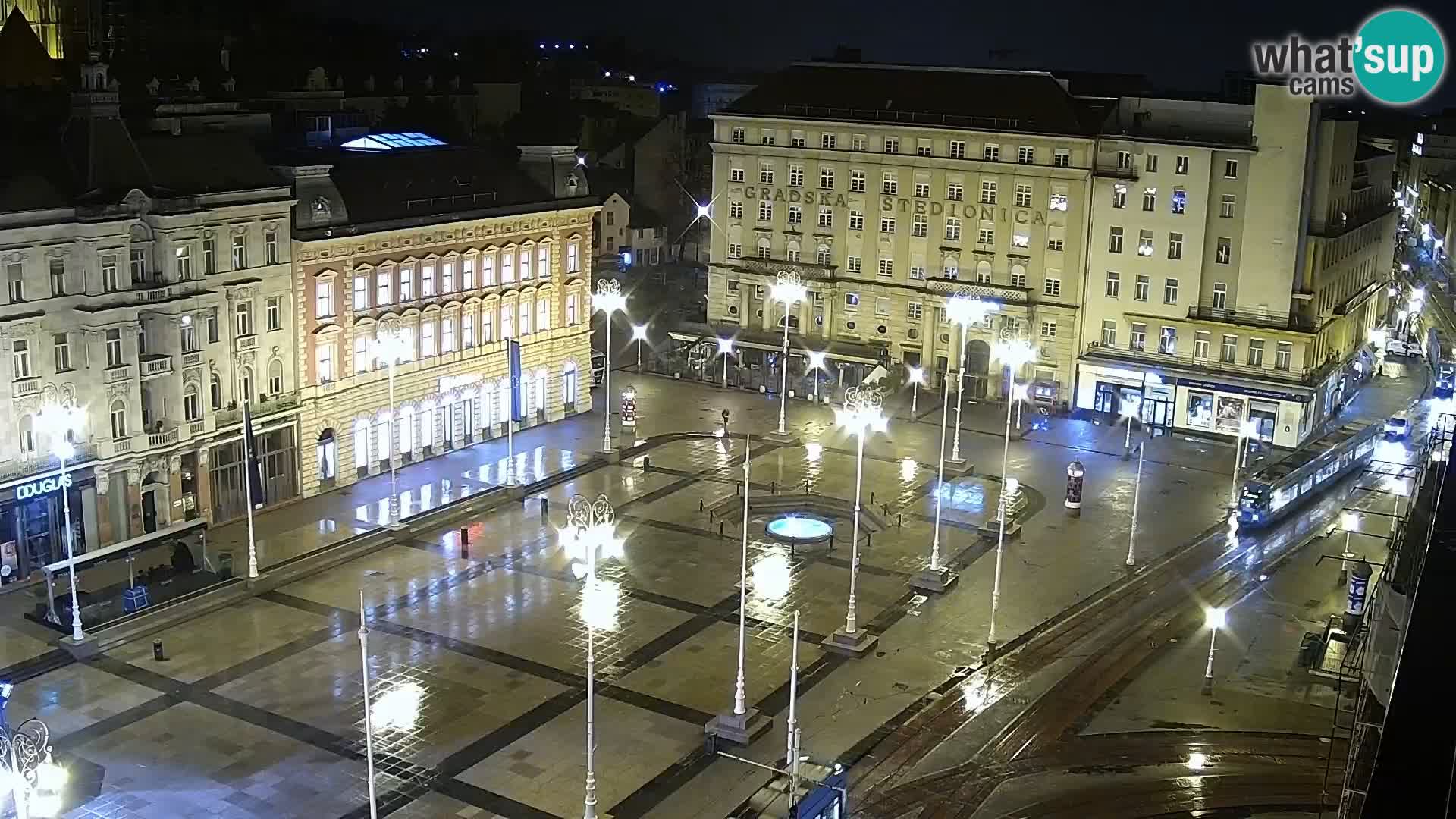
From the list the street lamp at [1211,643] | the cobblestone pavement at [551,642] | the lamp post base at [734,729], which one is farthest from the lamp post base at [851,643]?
the street lamp at [1211,643]

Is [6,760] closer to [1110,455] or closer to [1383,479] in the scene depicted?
[1110,455]

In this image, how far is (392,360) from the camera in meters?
61.8

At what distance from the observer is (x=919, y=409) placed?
3408 inches

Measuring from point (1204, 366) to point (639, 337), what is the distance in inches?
1530

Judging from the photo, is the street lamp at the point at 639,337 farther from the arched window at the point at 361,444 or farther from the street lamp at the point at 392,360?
the arched window at the point at 361,444

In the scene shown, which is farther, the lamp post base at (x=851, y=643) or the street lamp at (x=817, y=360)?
the street lamp at (x=817, y=360)

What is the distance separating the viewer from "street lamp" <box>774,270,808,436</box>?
8144 cm

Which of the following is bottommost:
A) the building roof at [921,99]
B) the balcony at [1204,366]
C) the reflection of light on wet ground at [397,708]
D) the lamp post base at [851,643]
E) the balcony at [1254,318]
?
the reflection of light on wet ground at [397,708]

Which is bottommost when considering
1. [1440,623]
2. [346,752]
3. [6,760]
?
[346,752]

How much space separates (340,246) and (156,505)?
1489 centimetres

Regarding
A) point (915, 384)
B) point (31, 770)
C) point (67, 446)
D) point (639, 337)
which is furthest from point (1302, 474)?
point (31, 770)

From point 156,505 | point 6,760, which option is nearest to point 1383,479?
point 156,505

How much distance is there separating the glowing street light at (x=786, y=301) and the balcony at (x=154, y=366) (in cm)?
3381

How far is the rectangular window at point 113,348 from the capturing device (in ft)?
185
